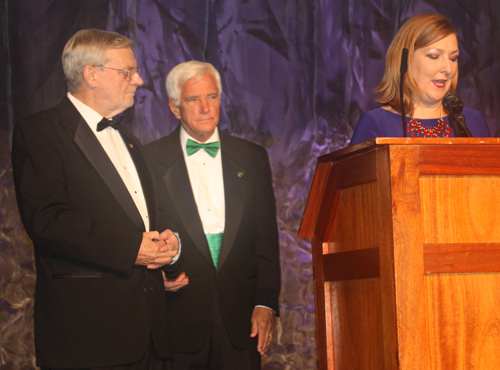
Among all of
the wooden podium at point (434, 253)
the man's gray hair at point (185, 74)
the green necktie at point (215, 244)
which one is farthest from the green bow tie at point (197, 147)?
the wooden podium at point (434, 253)

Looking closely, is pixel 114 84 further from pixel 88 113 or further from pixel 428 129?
pixel 428 129

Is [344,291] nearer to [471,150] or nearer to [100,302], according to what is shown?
[471,150]

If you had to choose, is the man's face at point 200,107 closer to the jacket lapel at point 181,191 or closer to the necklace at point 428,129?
the jacket lapel at point 181,191

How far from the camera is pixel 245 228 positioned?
8.01 feet

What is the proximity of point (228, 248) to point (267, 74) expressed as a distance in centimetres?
134

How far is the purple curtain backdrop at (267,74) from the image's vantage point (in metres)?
3.00

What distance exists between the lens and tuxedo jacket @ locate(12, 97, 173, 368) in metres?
1.70

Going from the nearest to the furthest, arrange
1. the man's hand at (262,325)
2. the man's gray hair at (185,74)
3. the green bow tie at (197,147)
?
the man's hand at (262,325)
the green bow tie at (197,147)
the man's gray hair at (185,74)

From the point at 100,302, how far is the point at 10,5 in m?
2.11

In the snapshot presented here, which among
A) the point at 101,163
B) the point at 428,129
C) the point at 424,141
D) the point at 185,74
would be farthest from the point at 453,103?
the point at 185,74

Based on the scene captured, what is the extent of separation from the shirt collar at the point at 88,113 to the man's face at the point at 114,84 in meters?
0.07

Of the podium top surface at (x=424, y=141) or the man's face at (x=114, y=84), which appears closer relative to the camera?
the podium top surface at (x=424, y=141)

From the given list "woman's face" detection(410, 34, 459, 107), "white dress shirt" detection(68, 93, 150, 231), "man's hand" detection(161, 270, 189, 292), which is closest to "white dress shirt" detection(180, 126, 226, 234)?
"man's hand" detection(161, 270, 189, 292)

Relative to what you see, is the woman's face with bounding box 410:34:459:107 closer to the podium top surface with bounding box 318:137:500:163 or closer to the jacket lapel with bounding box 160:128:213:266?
the podium top surface with bounding box 318:137:500:163
